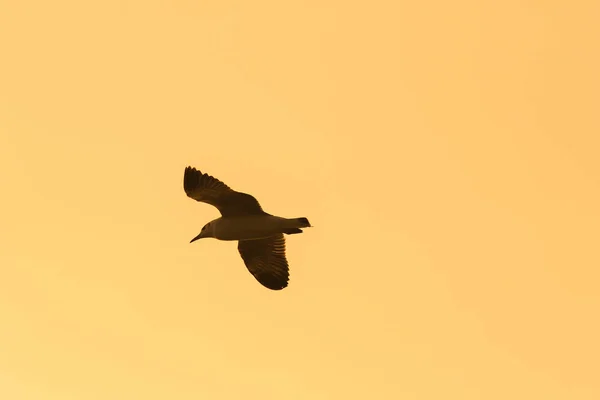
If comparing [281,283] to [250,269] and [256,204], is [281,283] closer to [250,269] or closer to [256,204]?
[250,269]

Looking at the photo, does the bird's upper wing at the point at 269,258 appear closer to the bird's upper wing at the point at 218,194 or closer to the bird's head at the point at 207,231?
the bird's head at the point at 207,231

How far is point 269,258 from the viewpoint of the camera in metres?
17.6

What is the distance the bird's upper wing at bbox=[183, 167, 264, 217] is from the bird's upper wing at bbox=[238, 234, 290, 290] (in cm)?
119

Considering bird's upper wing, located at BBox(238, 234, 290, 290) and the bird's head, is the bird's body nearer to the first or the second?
the bird's head

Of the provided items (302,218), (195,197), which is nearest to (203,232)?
(195,197)

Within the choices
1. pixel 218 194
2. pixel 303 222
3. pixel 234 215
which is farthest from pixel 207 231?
pixel 303 222

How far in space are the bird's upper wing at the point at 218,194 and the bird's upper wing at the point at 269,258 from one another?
1194 millimetres

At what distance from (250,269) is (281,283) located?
52cm

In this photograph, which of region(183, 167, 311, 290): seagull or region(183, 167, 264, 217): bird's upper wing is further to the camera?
region(183, 167, 264, 217): bird's upper wing

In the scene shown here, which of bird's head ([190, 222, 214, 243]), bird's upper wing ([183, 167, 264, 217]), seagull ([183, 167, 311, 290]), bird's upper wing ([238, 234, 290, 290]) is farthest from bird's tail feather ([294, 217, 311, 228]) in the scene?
bird's upper wing ([238, 234, 290, 290])

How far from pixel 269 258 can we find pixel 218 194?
1700 mm

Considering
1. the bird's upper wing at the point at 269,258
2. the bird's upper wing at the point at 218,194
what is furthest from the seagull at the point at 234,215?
the bird's upper wing at the point at 269,258

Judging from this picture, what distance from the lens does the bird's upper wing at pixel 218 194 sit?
1630 cm

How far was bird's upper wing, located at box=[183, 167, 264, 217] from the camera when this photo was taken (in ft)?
53.5
